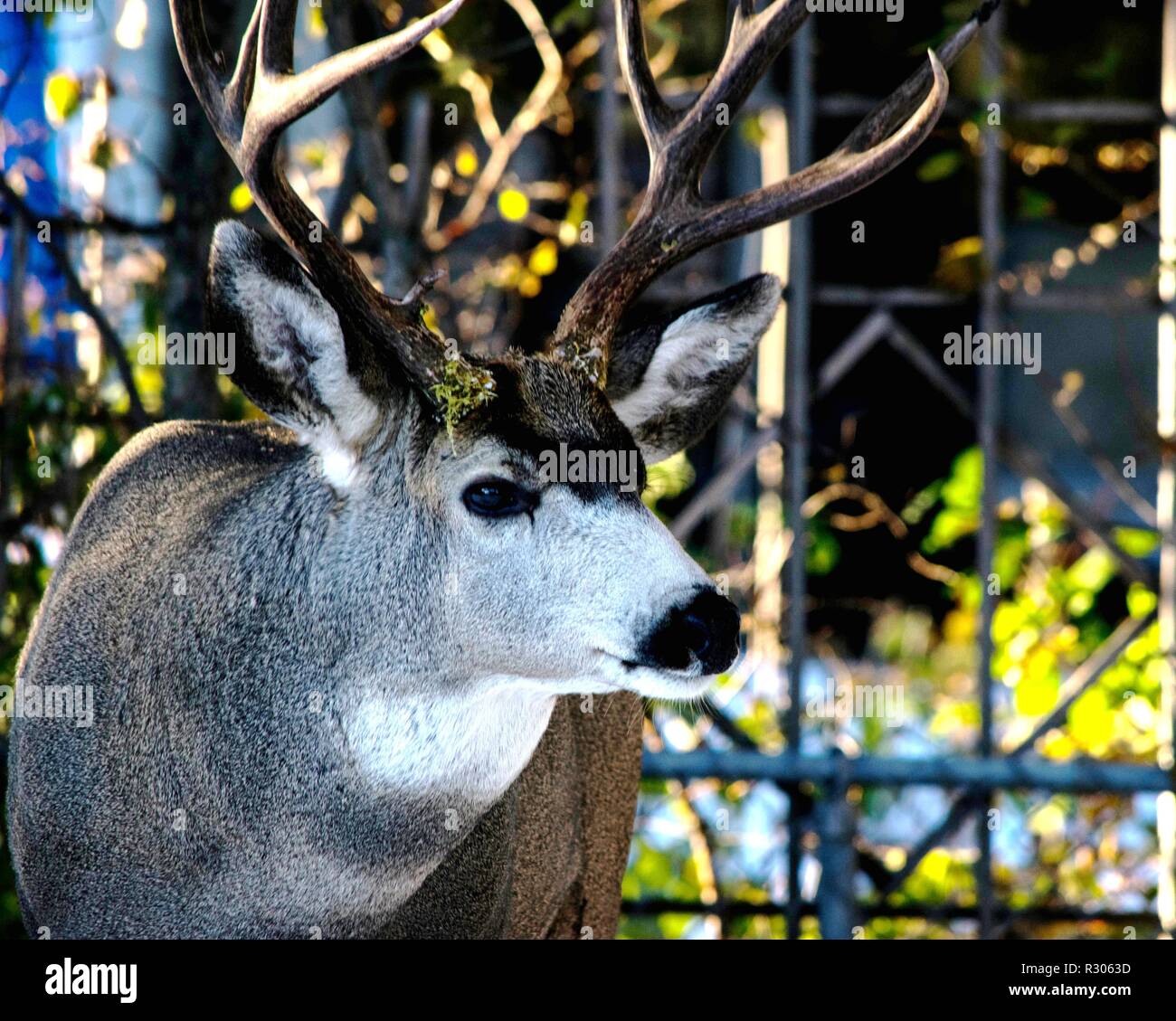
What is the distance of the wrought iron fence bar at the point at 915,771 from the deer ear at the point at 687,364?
1.66 metres

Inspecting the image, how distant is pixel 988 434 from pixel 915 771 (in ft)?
3.77

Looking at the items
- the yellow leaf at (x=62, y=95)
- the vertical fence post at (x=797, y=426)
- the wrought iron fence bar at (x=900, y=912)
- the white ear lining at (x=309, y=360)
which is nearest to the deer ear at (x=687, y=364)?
the white ear lining at (x=309, y=360)

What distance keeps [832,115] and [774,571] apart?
2.64 m

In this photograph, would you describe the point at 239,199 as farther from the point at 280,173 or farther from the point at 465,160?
the point at 280,173

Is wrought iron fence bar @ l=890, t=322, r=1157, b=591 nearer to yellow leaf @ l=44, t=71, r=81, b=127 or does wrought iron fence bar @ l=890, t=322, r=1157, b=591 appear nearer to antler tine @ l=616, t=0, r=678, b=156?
antler tine @ l=616, t=0, r=678, b=156

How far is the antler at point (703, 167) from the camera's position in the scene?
8.48ft

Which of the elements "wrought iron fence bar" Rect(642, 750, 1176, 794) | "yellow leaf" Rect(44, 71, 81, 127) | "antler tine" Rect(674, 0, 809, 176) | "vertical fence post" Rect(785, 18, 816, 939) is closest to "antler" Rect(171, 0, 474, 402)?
"antler tine" Rect(674, 0, 809, 176)

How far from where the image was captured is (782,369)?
5082mm

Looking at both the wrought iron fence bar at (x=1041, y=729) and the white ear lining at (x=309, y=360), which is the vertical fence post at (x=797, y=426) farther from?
the white ear lining at (x=309, y=360)

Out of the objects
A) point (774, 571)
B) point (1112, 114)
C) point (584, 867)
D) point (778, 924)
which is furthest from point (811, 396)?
point (584, 867)

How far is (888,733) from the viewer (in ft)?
18.9

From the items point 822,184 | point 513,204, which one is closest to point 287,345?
point 822,184

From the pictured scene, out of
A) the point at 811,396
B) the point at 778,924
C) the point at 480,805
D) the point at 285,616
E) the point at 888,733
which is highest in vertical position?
the point at 811,396

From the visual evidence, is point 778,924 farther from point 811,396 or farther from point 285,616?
point 285,616
